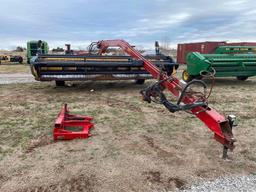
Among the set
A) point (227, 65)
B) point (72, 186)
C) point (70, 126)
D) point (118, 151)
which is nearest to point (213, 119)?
point (118, 151)

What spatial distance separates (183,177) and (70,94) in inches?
188

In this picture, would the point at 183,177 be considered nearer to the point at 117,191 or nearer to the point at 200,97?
the point at 117,191

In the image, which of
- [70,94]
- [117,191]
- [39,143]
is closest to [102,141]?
[39,143]

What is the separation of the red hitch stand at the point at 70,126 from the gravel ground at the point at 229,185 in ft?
6.29

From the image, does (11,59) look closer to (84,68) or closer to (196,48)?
(196,48)

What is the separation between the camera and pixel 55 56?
708 cm

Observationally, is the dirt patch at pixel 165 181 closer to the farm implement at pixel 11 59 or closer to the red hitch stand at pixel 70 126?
the red hitch stand at pixel 70 126

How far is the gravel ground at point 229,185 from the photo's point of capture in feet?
8.20

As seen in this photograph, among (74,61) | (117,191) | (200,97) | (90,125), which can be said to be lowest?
(117,191)

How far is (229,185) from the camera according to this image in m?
2.57

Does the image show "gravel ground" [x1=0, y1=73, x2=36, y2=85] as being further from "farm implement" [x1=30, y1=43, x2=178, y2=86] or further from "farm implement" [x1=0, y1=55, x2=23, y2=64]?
"farm implement" [x1=0, y1=55, x2=23, y2=64]

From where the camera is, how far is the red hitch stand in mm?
3635

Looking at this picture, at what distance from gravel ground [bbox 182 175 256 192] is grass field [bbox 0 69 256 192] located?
110 millimetres

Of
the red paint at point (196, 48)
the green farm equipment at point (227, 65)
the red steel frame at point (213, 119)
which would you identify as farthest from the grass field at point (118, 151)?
the red paint at point (196, 48)
